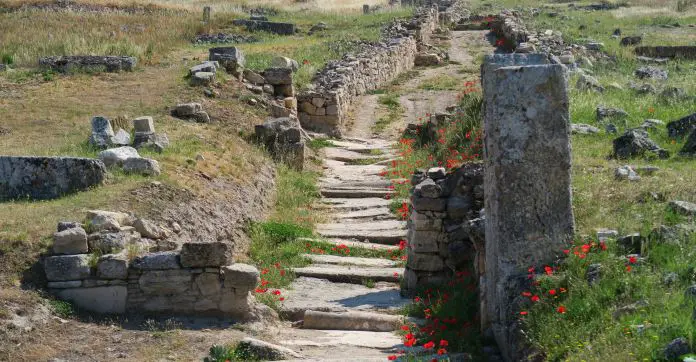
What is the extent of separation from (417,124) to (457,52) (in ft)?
41.3

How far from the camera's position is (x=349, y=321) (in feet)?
38.5

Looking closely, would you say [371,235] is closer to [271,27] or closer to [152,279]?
[152,279]

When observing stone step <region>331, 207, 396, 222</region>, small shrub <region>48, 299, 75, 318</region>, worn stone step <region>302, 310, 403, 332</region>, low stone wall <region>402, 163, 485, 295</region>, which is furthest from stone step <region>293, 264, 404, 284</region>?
small shrub <region>48, 299, 75, 318</region>

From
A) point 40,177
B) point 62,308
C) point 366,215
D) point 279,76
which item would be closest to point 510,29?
point 279,76

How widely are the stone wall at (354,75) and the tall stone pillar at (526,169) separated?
1334 centimetres

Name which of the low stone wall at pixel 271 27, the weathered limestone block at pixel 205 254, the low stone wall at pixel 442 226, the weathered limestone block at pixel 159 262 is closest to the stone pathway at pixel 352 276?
the low stone wall at pixel 442 226

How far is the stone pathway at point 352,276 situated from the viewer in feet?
36.1

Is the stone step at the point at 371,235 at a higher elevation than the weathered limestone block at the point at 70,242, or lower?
lower

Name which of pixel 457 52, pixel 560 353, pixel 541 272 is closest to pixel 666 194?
pixel 541 272

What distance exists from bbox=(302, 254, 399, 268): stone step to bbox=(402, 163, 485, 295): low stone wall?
1.46 metres

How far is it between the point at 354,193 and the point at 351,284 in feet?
16.2

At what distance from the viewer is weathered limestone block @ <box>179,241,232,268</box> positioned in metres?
10.9

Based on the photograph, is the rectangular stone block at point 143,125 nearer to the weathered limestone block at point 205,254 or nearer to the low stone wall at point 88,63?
the weathered limestone block at point 205,254

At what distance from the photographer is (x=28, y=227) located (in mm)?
11555
